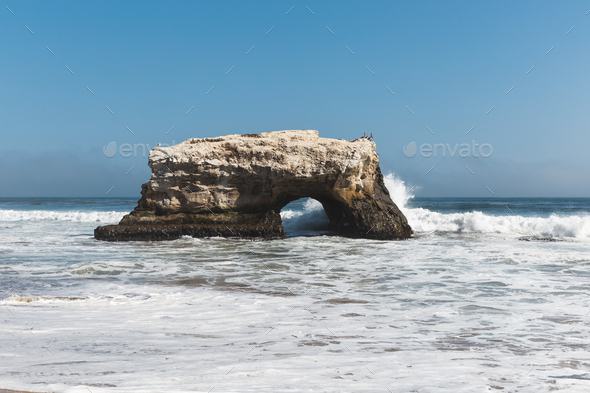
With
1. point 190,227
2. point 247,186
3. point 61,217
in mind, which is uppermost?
point 247,186

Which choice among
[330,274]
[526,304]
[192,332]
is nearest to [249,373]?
[192,332]

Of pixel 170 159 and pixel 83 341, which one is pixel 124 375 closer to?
pixel 83 341

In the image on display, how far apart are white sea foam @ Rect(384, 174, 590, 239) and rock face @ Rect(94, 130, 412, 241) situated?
14.4 ft

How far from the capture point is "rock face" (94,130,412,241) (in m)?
13.1

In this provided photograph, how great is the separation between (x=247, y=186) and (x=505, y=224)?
11.0 m

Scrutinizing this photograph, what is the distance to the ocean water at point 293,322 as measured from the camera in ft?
9.45

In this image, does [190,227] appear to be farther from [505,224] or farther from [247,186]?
[505,224]

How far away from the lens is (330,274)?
7.42 metres

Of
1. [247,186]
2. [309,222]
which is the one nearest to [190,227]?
[247,186]

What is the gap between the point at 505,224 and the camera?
56.2ft

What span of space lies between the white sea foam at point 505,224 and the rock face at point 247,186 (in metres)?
4.39

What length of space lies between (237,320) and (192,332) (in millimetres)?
598

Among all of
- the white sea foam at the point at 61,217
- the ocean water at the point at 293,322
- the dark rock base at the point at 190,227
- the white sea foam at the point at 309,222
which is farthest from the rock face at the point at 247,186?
the white sea foam at the point at 61,217

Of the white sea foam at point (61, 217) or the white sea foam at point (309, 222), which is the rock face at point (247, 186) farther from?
the white sea foam at point (61, 217)
